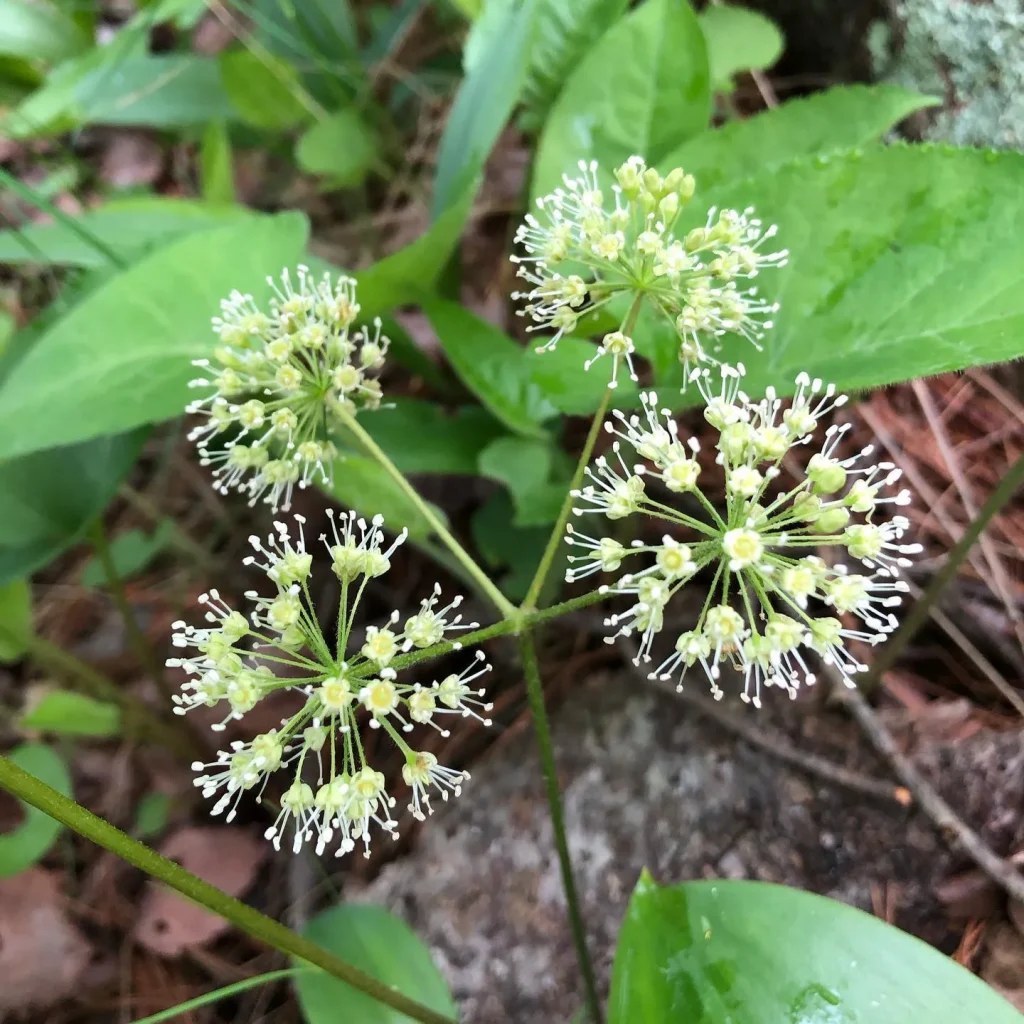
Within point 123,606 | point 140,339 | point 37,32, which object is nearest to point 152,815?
point 123,606

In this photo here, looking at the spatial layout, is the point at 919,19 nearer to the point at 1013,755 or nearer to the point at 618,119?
the point at 618,119

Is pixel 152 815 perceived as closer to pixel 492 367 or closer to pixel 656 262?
pixel 492 367

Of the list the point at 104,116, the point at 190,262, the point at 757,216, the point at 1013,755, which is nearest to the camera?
the point at 757,216

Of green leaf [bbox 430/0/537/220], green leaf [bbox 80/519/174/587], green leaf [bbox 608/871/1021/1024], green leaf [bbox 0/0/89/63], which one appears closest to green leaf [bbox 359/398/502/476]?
green leaf [bbox 430/0/537/220]

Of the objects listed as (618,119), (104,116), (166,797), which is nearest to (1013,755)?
(618,119)

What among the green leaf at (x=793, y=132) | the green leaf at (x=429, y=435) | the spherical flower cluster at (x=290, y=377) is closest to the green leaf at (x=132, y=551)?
the green leaf at (x=429, y=435)

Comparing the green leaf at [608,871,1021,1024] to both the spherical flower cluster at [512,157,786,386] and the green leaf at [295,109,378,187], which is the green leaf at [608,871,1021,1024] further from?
the green leaf at [295,109,378,187]
